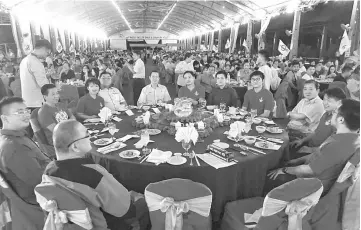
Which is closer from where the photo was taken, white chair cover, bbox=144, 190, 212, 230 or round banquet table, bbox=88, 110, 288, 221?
white chair cover, bbox=144, 190, 212, 230

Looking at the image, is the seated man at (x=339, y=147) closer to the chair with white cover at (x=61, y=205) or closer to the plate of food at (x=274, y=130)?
the plate of food at (x=274, y=130)

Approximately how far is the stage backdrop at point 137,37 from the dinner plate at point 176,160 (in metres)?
47.4

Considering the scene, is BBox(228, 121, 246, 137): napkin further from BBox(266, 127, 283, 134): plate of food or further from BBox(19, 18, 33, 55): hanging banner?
BBox(19, 18, 33, 55): hanging banner

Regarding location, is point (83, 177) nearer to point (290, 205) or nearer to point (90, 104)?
point (290, 205)

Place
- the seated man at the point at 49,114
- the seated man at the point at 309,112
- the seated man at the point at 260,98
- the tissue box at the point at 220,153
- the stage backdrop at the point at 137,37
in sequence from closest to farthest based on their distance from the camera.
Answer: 1. the tissue box at the point at 220,153
2. the seated man at the point at 49,114
3. the seated man at the point at 309,112
4. the seated man at the point at 260,98
5. the stage backdrop at the point at 137,37

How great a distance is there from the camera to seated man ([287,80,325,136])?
12.6 ft

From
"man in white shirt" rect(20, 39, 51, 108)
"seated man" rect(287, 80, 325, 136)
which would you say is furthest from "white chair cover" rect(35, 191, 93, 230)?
"seated man" rect(287, 80, 325, 136)

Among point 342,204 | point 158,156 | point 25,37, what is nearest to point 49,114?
point 158,156

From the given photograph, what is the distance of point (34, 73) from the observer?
13.9 feet

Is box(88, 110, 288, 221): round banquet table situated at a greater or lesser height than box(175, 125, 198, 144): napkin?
lesser

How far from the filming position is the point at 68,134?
5.77ft

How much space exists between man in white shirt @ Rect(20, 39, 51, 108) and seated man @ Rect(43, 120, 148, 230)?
9.59 ft

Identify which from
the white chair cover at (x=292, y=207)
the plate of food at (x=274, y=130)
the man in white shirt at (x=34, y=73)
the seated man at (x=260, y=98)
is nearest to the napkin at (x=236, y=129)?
the plate of food at (x=274, y=130)

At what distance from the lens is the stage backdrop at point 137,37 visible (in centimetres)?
4759
